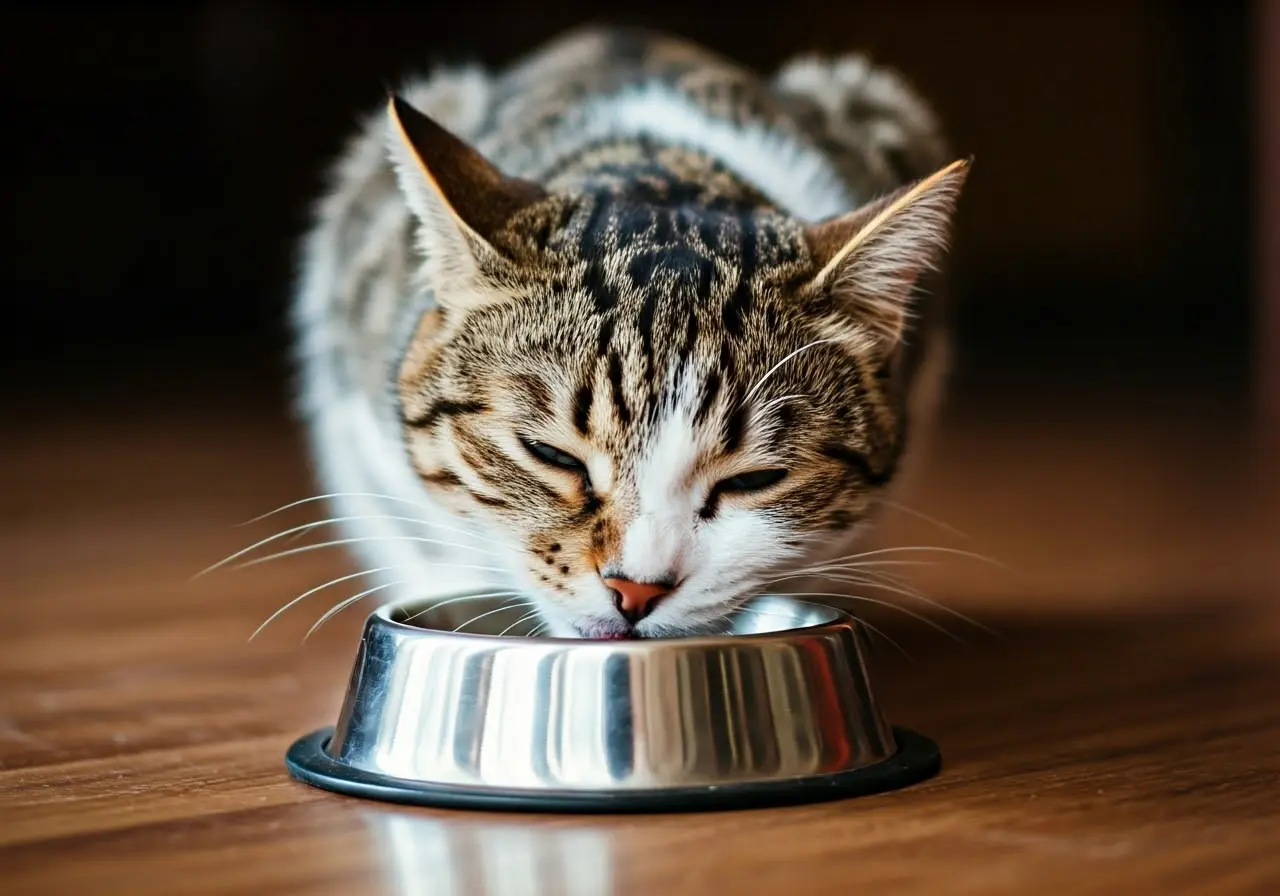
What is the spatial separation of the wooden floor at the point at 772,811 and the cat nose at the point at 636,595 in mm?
227

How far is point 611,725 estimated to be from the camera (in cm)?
131

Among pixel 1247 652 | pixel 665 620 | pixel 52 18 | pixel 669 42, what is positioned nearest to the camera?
pixel 665 620

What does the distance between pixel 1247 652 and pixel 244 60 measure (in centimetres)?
561

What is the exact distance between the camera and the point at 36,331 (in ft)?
22.0

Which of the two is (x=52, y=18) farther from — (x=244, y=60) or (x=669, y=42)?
(x=669, y=42)

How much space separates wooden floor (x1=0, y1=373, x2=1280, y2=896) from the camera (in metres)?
1.19

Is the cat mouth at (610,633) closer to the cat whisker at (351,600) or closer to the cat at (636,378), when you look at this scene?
the cat at (636,378)

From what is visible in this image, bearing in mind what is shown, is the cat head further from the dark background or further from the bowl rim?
the dark background

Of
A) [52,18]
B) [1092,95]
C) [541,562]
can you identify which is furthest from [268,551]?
[1092,95]

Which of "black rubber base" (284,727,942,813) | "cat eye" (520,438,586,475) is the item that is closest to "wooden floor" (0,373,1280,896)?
"black rubber base" (284,727,942,813)

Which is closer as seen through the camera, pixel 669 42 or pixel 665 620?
pixel 665 620

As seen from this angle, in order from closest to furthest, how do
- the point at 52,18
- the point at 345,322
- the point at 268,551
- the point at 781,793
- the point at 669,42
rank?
1. the point at 781,793
2. the point at 345,322
3. the point at 669,42
4. the point at 268,551
5. the point at 52,18

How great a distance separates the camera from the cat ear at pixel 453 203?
159 cm

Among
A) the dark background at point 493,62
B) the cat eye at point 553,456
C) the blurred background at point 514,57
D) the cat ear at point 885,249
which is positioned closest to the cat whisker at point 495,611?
the cat eye at point 553,456
